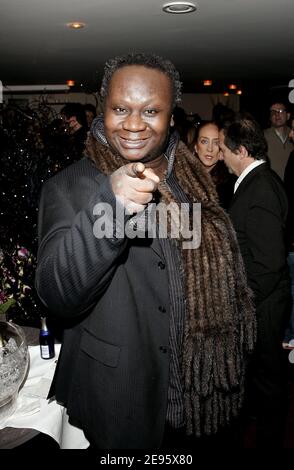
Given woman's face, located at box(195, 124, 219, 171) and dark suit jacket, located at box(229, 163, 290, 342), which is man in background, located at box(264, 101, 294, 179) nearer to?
woman's face, located at box(195, 124, 219, 171)

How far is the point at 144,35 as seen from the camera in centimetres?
534

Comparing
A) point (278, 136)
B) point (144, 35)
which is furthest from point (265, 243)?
point (144, 35)

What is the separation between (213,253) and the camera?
4.32 feet

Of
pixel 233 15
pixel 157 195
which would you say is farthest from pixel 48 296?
pixel 233 15

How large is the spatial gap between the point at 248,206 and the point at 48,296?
1.45 m

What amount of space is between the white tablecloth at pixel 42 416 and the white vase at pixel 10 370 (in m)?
0.04

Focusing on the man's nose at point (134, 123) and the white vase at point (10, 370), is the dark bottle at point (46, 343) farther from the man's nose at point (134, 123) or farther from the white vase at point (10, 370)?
the man's nose at point (134, 123)

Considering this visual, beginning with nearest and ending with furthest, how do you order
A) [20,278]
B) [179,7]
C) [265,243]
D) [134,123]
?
[134,123] < [265,243] < [20,278] < [179,7]

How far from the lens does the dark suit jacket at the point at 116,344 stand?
1.14 metres

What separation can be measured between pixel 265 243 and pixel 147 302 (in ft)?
3.63

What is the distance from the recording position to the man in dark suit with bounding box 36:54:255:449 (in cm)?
Answer: 112

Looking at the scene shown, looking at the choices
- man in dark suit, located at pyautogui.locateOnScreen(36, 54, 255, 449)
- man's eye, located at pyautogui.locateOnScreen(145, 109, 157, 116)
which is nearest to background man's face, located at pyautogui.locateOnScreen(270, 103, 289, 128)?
man in dark suit, located at pyautogui.locateOnScreen(36, 54, 255, 449)

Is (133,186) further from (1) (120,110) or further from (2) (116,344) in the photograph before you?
(2) (116,344)

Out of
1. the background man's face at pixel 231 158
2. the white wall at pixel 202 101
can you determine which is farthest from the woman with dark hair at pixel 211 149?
the white wall at pixel 202 101
